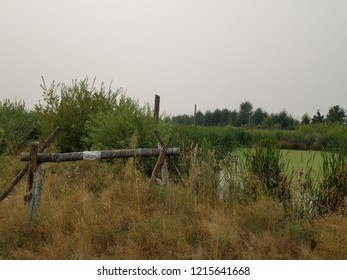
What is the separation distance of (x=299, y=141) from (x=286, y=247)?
19596 millimetres

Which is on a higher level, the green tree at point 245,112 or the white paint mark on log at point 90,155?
the green tree at point 245,112

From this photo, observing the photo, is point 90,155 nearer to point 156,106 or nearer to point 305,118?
point 156,106

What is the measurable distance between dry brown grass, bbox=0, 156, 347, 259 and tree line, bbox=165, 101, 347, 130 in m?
31.4

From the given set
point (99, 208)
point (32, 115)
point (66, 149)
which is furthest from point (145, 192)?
point (32, 115)

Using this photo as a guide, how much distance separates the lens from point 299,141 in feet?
71.1

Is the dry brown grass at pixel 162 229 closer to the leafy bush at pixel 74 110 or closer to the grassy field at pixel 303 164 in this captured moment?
the grassy field at pixel 303 164

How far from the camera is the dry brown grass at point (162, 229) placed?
363 cm

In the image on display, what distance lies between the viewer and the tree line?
150 ft

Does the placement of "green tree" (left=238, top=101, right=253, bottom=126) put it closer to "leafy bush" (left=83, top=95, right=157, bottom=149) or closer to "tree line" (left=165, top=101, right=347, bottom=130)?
"tree line" (left=165, top=101, right=347, bottom=130)

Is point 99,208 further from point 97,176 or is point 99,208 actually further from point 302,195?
point 302,195

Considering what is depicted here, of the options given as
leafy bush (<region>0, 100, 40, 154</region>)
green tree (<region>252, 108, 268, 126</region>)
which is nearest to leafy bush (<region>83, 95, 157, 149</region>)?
leafy bush (<region>0, 100, 40, 154</region>)

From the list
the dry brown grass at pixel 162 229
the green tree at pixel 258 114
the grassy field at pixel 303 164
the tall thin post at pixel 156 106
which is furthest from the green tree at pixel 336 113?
the dry brown grass at pixel 162 229

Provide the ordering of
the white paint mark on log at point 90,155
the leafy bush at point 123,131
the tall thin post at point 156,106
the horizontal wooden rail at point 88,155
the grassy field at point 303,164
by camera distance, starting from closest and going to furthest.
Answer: the horizontal wooden rail at point 88,155 → the white paint mark on log at point 90,155 → the grassy field at point 303,164 → the leafy bush at point 123,131 → the tall thin post at point 156,106

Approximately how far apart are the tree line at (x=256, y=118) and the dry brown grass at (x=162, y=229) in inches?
1236
